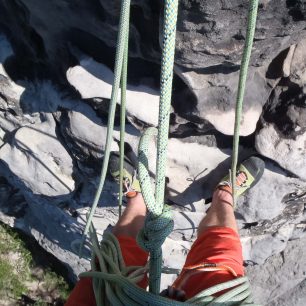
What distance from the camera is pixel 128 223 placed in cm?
139

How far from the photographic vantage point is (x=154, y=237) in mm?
690

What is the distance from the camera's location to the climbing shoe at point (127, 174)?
1.60m

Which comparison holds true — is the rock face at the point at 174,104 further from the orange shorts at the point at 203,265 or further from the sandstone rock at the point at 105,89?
the orange shorts at the point at 203,265

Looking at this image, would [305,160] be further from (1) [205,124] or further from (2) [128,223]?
(2) [128,223]

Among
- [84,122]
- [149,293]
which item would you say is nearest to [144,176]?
[149,293]

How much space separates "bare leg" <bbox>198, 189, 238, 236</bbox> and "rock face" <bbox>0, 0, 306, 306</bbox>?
0.44 ft

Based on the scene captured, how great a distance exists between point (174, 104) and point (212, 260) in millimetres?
507

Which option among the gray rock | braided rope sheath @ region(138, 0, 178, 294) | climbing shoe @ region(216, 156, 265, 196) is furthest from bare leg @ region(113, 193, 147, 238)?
the gray rock

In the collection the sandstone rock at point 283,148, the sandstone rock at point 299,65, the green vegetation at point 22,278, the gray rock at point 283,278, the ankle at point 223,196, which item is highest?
the sandstone rock at point 299,65

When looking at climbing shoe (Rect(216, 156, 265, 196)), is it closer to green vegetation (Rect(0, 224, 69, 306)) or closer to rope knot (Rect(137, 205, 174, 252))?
rope knot (Rect(137, 205, 174, 252))

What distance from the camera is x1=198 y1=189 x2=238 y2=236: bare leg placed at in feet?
4.33

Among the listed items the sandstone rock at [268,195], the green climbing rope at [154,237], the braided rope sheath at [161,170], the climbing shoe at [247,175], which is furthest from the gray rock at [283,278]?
the braided rope sheath at [161,170]

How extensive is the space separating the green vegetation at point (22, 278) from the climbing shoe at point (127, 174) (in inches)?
56.8

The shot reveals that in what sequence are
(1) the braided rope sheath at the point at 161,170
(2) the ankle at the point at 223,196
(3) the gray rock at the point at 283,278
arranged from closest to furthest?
(1) the braided rope sheath at the point at 161,170 → (2) the ankle at the point at 223,196 → (3) the gray rock at the point at 283,278
